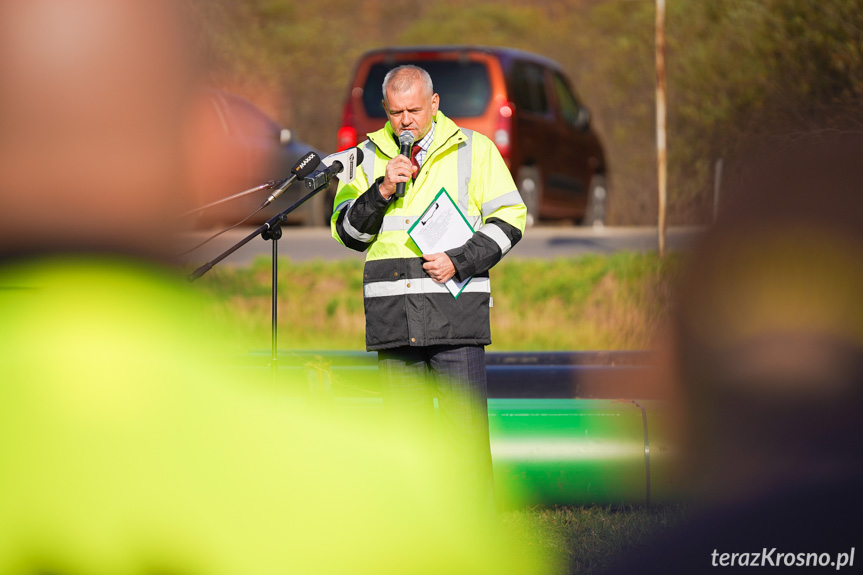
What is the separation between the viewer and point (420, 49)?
1109 cm

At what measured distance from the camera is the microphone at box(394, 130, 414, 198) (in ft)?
11.4

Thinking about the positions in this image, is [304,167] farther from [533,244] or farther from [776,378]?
[533,244]

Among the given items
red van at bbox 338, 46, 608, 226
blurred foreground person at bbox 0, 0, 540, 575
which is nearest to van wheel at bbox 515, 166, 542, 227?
red van at bbox 338, 46, 608, 226

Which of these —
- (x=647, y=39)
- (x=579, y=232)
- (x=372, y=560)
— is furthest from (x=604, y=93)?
(x=372, y=560)

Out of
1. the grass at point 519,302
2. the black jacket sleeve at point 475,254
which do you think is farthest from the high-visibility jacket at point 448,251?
the grass at point 519,302

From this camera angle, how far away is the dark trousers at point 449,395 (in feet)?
12.3

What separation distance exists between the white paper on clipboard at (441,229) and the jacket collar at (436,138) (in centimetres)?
13

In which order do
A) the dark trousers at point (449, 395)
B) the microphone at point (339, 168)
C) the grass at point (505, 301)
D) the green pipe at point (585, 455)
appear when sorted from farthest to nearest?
the grass at point (505, 301), the green pipe at point (585, 455), the dark trousers at point (449, 395), the microphone at point (339, 168)

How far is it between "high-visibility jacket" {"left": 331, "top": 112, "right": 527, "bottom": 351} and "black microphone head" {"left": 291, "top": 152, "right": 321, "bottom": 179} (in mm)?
159

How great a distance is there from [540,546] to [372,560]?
1350mm

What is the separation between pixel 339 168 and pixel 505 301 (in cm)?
704

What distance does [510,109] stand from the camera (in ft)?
36.5

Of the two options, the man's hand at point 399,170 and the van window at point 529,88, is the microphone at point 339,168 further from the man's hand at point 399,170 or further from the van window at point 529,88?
the van window at point 529,88

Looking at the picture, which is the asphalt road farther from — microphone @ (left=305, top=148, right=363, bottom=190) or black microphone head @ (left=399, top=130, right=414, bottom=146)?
black microphone head @ (left=399, top=130, right=414, bottom=146)
